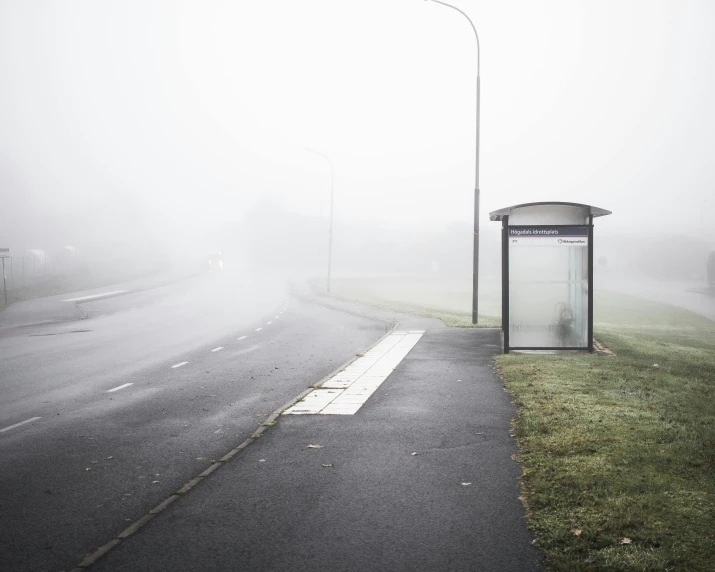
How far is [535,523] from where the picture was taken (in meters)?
5.00

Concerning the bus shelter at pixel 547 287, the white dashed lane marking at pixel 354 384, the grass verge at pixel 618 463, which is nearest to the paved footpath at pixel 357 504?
the grass verge at pixel 618 463

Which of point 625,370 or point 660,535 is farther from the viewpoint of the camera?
point 625,370

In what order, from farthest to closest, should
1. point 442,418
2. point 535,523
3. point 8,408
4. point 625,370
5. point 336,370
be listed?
point 336,370 → point 625,370 → point 8,408 → point 442,418 → point 535,523

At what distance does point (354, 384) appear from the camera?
37.8 feet

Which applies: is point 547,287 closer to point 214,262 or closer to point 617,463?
point 617,463

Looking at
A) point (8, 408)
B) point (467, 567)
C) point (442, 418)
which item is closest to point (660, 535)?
point (467, 567)

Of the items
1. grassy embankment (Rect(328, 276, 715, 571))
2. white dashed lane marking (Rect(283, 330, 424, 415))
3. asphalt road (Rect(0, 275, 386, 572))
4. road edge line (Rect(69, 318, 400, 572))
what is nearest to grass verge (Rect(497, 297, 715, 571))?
grassy embankment (Rect(328, 276, 715, 571))

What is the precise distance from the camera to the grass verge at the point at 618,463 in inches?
177

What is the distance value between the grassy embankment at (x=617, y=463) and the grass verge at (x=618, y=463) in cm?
1

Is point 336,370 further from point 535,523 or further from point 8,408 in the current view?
point 535,523

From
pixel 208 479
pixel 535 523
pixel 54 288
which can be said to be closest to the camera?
pixel 535 523

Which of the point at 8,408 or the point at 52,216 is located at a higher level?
the point at 52,216

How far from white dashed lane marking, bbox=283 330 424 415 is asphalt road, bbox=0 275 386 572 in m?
0.52

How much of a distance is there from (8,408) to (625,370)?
10611mm
